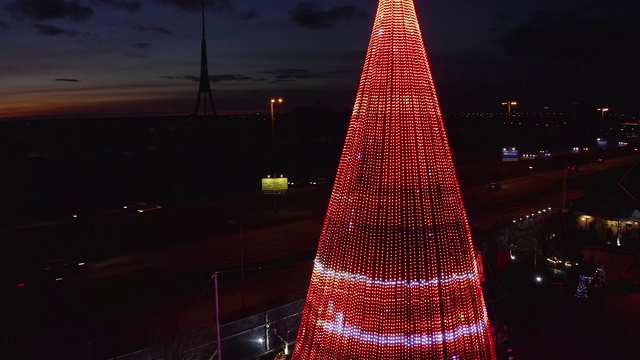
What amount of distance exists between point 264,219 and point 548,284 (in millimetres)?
14821

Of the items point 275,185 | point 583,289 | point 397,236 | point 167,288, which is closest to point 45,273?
point 167,288

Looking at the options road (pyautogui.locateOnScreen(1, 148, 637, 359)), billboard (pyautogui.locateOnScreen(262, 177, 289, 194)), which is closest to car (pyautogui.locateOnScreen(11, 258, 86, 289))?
road (pyautogui.locateOnScreen(1, 148, 637, 359))

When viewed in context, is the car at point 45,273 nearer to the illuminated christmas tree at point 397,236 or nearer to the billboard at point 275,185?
the billboard at point 275,185

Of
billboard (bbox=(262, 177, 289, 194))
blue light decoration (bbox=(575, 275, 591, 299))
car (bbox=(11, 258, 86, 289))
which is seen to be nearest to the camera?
blue light decoration (bbox=(575, 275, 591, 299))

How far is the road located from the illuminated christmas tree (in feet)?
24.0

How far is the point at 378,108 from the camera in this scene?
17.5 feet

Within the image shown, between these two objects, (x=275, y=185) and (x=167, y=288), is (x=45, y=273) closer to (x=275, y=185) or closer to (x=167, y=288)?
(x=167, y=288)

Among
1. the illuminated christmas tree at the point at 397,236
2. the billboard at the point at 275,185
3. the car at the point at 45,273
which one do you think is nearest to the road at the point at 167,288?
the car at the point at 45,273

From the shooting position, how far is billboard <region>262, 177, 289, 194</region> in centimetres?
→ 2983

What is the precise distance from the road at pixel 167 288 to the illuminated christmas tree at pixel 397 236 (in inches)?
287

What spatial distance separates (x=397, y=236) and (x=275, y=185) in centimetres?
2504

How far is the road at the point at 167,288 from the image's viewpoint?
1283 centimetres

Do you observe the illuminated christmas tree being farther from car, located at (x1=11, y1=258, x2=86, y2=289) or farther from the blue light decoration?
car, located at (x1=11, y1=258, x2=86, y2=289)

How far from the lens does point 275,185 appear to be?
29.9 meters
